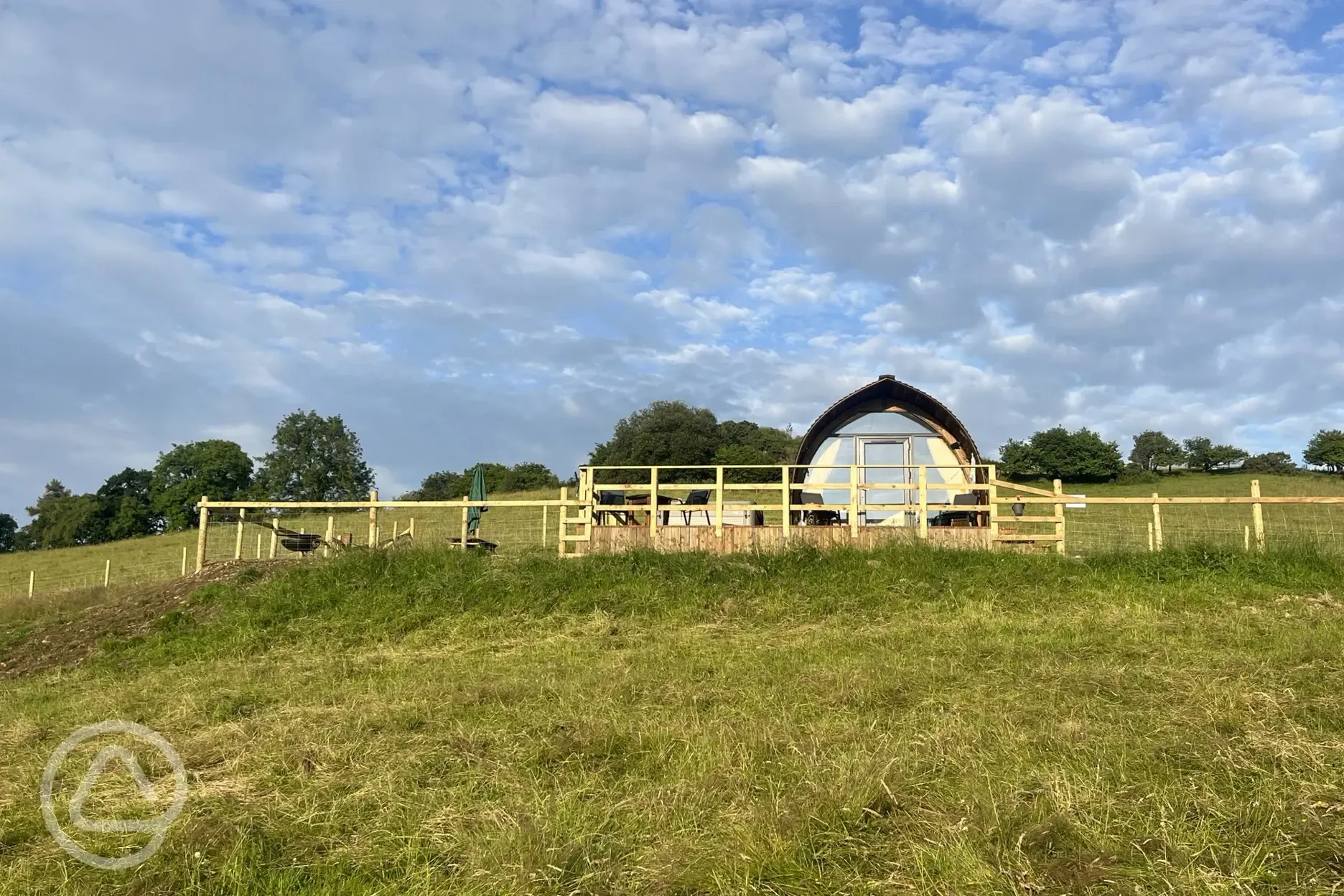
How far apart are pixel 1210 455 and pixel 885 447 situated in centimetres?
6414

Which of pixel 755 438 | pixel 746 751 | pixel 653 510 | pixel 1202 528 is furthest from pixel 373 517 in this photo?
pixel 755 438

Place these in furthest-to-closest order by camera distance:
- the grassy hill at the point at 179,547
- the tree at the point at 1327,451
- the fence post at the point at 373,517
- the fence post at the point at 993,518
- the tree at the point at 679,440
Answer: the tree at the point at 679,440 < the tree at the point at 1327,451 < the grassy hill at the point at 179,547 < the fence post at the point at 373,517 < the fence post at the point at 993,518

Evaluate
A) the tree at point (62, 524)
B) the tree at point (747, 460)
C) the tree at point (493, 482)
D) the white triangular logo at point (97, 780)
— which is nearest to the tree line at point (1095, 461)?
the tree at point (747, 460)

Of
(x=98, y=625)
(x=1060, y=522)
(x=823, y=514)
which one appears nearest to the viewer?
(x=98, y=625)

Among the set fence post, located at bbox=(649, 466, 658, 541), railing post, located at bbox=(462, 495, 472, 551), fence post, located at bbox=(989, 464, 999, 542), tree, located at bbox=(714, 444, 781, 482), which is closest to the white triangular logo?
railing post, located at bbox=(462, 495, 472, 551)

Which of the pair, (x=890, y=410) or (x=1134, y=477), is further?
(x=1134, y=477)

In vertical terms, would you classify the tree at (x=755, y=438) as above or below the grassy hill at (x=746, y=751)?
above

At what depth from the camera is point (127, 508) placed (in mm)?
66938

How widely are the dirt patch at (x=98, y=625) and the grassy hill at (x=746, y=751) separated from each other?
59 cm

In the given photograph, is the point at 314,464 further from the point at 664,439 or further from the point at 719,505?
the point at 719,505

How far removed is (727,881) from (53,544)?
82.4m

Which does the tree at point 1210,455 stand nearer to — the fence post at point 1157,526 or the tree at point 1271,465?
the tree at point 1271,465

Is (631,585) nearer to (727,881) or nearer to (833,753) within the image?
(833,753)

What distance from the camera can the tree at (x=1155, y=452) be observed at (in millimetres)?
71525
